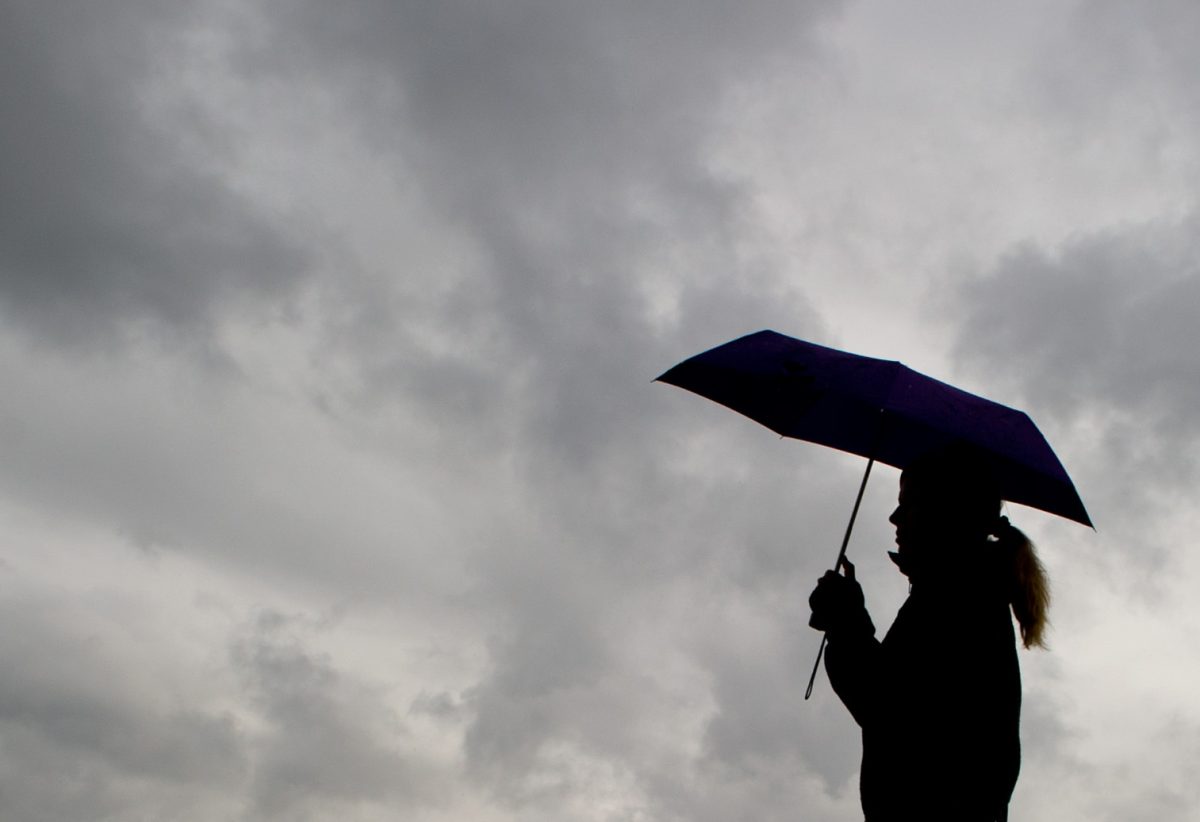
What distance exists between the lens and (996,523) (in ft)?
18.8

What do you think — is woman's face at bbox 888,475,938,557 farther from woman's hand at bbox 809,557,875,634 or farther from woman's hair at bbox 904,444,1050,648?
woman's hand at bbox 809,557,875,634

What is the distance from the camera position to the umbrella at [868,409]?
670 centimetres

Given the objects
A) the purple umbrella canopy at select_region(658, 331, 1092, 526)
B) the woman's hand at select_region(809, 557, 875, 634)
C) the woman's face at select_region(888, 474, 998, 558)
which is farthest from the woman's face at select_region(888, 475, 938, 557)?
the purple umbrella canopy at select_region(658, 331, 1092, 526)

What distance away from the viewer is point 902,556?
573cm

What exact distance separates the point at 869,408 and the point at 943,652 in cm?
266

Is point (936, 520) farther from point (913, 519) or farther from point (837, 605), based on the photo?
point (837, 605)

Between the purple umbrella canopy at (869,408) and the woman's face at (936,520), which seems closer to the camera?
the woman's face at (936,520)

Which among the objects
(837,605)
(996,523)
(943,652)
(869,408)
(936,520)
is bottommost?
(943,652)

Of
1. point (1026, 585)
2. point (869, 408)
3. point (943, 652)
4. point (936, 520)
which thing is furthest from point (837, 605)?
point (869, 408)

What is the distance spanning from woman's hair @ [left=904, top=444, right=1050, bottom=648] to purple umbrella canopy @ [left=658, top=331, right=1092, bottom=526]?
0.71 metres

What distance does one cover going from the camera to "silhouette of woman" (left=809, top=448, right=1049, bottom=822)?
520 cm

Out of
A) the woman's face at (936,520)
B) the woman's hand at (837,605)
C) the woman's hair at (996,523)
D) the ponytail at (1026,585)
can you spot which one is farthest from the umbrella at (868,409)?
the woman's hand at (837,605)

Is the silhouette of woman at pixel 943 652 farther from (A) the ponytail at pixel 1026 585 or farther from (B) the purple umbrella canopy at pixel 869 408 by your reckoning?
(B) the purple umbrella canopy at pixel 869 408

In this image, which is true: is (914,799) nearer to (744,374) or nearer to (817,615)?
(817,615)
